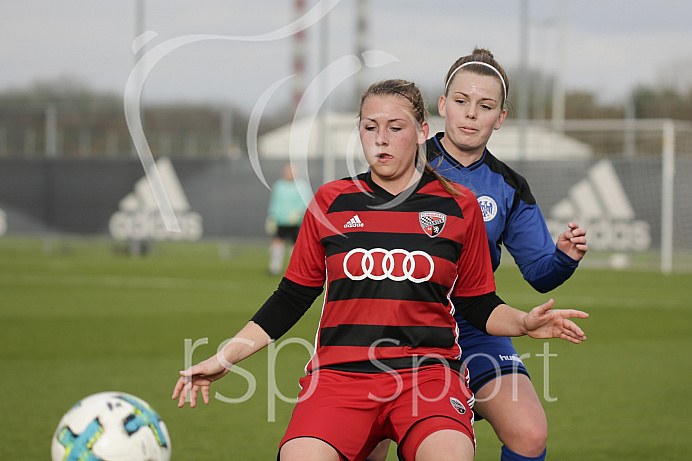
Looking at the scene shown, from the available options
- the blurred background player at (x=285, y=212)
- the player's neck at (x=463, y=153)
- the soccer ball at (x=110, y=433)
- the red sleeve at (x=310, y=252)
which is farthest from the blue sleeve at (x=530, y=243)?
the blurred background player at (x=285, y=212)

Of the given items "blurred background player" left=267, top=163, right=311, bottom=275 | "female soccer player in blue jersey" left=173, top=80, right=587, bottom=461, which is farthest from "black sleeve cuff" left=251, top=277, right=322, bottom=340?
"blurred background player" left=267, top=163, right=311, bottom=275

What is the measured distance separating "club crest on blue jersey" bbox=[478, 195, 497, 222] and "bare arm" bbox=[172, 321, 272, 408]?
1.07 m

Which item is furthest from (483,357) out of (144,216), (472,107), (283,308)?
(144,216)

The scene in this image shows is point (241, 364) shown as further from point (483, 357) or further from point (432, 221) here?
point (432, 221)

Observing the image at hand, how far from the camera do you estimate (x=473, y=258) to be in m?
3.29

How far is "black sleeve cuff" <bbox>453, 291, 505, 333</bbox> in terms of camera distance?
3.30 meters

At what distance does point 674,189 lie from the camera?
19.9m

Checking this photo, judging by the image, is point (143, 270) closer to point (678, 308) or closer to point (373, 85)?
point (678, 308)

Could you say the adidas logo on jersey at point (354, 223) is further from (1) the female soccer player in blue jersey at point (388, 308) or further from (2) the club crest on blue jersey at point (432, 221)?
(2) the club crest on blue jersey at point (432, 221)

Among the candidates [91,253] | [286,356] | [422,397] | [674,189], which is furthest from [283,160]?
[422,397]

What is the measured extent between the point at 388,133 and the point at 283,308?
29.4 inches

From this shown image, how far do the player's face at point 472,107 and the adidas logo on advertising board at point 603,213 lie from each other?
1651 cm

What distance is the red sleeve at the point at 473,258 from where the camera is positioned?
3.28 m

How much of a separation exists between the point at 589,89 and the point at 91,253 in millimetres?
20161
